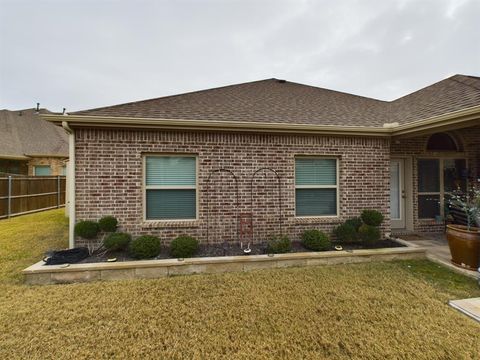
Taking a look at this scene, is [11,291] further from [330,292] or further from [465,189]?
[465,189]

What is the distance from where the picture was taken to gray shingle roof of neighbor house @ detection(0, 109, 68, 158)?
15161 mm

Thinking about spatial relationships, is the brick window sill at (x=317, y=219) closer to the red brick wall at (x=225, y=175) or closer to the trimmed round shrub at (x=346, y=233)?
the red brick wall at (x=225, y=175)

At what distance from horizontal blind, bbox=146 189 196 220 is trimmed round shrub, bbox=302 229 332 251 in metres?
2.58

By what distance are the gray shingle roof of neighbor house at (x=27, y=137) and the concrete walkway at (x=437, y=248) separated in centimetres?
1984

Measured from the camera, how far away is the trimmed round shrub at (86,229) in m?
4.52

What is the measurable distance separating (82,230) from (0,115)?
20188 millimetres

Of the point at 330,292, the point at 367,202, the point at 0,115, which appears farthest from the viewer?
the point at 0,115

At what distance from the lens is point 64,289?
365 cm

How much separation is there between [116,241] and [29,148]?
657 inches

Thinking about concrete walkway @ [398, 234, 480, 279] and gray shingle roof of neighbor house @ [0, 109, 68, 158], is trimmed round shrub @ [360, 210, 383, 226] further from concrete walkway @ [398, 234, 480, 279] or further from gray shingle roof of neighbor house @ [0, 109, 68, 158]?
gray shingle roof of neighbor house @ [0, 109, 68, 158]

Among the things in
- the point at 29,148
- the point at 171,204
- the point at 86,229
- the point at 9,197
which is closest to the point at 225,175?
the point at 171,204

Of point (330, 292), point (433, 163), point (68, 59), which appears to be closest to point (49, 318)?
point (330, 292)

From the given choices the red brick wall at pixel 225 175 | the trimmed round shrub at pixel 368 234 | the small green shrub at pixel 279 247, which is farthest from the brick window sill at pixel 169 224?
the trimmed round shrub at pixel 368 234

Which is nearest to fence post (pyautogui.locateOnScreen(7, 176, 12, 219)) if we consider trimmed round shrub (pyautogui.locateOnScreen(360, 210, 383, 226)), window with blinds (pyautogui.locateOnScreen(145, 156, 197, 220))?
window with blinds (pyautogui.locateOnScreen(145, 156, 197, 220))
